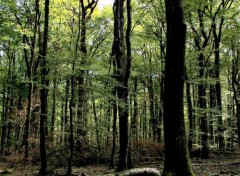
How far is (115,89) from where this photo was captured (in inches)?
507

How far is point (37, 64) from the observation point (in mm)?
23078

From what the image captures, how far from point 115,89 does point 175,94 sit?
6243 mm

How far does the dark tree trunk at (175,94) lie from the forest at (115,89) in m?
0.02

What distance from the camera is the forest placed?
6.93 metres

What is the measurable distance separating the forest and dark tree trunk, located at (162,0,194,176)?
2cm

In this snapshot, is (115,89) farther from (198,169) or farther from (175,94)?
(175,94)

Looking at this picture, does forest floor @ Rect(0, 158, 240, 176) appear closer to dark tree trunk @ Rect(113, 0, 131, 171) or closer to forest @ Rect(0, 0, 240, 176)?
forest @ Rect(0, 0, 240, 176)

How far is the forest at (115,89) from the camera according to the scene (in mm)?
6926

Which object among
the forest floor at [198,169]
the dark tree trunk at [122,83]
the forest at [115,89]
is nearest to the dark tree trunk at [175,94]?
the forest at [115,89]

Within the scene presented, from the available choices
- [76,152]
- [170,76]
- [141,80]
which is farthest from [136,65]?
[170,76]

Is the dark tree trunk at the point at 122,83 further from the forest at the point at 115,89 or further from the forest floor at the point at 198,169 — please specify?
the forest floor at the point at 198,169

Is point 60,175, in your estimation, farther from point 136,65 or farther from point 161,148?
point 136,65

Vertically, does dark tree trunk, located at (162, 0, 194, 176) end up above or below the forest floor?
above

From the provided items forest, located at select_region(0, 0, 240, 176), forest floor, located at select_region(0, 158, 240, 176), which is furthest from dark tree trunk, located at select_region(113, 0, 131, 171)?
forest floor, located at select_region(0, 158, 240, 176)
